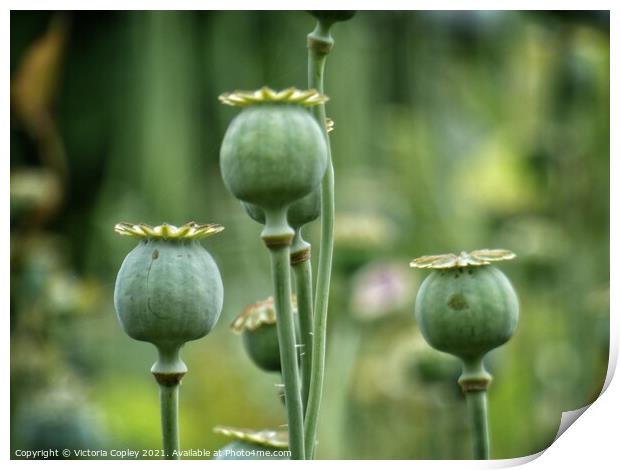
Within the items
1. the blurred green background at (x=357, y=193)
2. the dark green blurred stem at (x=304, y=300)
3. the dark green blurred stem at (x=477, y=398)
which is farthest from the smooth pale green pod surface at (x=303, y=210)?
the blurred green background at (x=357, y=193)

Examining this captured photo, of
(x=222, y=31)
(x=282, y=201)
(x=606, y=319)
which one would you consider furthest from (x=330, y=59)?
(x=282, y=201)

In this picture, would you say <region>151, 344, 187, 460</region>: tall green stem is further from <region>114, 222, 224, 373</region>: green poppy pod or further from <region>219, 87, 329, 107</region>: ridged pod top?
<region>219, 87, 329, 107</region>: ridged pod top

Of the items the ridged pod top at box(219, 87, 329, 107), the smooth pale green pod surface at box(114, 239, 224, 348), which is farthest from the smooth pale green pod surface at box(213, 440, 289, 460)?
the ridged pod top at box(219, 87, 329, 107)

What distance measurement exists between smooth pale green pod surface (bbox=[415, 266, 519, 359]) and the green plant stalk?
6 centimetres

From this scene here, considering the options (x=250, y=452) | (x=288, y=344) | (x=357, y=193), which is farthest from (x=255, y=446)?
(x=357, y=193)

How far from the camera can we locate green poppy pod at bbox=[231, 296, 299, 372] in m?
0.61

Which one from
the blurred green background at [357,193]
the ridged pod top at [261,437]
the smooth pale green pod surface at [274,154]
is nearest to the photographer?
the smooth pale green pod surface at [274,154]

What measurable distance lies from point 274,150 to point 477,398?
0.63 ft

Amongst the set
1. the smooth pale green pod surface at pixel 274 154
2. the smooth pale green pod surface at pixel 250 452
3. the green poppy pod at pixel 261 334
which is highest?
the smooth pale green pod surface at pixel 274 154

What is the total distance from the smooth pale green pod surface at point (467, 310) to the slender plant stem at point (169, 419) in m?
0.14

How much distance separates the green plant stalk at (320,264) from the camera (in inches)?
20.7

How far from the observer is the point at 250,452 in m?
0.58

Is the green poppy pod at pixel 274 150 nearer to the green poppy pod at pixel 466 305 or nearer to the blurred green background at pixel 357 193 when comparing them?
the green poppy pod at pixel 466 305

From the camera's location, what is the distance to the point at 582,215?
35.6 inches
